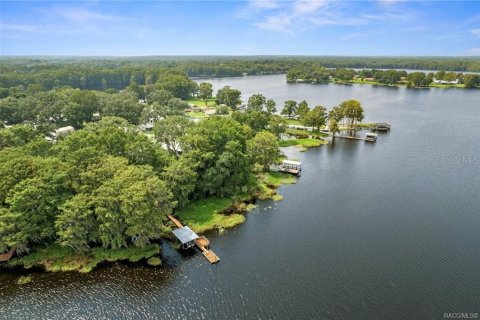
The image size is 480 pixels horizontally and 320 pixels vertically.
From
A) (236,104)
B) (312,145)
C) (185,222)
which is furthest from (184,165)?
(236,104)

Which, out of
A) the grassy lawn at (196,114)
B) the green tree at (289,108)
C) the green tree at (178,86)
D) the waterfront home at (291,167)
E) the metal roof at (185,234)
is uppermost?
the green tree at (178,86)

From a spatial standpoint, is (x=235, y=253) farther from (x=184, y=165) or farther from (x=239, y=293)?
(x=184, y=165)

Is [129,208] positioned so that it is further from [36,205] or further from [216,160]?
[216,160]

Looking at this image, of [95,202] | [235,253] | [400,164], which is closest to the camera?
[95,202]

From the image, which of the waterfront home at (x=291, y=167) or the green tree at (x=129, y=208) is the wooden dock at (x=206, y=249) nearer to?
the green tree at (x=129, y=208)

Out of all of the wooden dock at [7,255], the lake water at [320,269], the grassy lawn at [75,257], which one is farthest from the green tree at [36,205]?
the lake water at [320,269]
